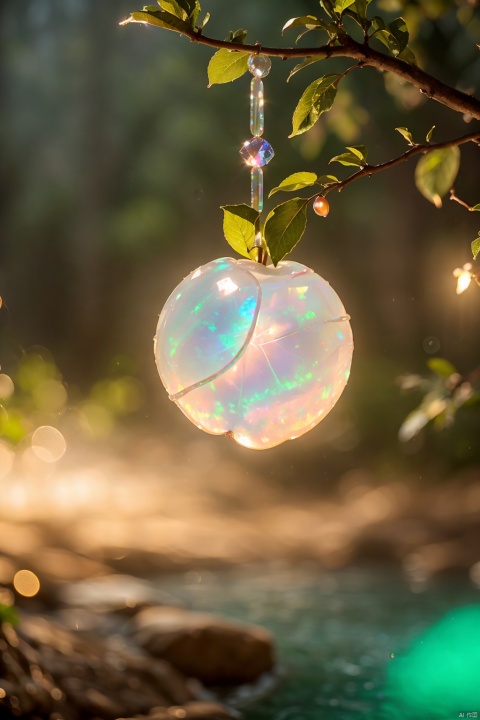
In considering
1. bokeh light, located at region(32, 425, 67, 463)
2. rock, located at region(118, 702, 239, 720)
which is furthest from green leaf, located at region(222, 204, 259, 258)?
bokeh light, located at region(32, 425, 67, 463)

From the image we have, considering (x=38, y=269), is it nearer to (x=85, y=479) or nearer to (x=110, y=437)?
(x=110, y=437)

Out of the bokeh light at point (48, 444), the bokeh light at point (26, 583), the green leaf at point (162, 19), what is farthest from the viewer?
the bokeh light at point (48, 444)

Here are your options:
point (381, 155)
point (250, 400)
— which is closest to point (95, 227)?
point (381, 155)

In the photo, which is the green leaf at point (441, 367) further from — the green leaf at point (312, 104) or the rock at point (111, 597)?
the rock at point (111, 597)

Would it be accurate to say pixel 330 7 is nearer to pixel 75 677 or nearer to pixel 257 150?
pixel 257 150

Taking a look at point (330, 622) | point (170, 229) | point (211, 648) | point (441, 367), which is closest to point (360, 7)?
point (441, 367)

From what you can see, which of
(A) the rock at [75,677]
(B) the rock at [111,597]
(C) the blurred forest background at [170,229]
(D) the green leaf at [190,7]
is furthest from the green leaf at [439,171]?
(C) the blurred forest background at [170,229]
